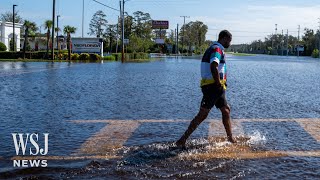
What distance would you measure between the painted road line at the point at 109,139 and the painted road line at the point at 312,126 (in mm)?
3017

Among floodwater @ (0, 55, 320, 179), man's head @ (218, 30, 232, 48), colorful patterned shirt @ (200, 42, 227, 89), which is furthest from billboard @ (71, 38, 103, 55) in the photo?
colorful patterned shirt @ (200, 42, 227, 89)

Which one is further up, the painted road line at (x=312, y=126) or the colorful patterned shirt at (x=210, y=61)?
the colorful patterned shirt at (x=210, y=61)

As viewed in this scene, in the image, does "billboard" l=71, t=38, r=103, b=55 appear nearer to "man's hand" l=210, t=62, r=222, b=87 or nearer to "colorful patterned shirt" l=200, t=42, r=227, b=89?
"colorful patterned shirt" l=200, t=42, r=227, b=89

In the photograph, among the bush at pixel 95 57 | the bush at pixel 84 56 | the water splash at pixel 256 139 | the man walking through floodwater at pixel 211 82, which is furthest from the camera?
the bush at pixel 84 56

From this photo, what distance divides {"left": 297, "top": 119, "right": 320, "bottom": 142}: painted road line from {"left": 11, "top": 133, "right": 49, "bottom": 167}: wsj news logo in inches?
166

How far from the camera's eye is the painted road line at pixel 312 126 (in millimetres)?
8047

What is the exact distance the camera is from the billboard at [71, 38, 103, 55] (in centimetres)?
5919

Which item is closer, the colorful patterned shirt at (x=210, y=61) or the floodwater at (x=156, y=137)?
the floodwater at (x=156, y=137)

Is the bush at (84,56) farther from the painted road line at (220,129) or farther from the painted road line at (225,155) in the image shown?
the painted road line at (225,155)

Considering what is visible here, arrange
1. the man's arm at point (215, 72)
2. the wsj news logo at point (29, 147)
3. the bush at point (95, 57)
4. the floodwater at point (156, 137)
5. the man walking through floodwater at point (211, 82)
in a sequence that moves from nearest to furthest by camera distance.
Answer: the floodwater at point (156, 137)
the wsj news logo at point (29, 147)
the man's arm at point (215, 72)
the man walking through floodwater at point (211, 82)
the bush at point (95, 57)

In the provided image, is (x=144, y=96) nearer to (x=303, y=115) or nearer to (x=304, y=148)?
(x=303, y=115)

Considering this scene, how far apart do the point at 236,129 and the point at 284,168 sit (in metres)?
2.76

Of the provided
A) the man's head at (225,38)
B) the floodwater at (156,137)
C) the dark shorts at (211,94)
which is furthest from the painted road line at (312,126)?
the man's head at (225,38)

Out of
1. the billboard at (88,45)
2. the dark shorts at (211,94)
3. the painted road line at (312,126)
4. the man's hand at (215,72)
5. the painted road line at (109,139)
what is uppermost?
the billboard at (88,45)
